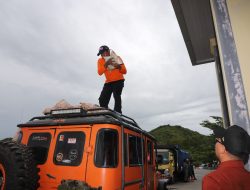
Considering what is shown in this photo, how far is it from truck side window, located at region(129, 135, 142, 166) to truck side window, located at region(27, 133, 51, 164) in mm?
1696

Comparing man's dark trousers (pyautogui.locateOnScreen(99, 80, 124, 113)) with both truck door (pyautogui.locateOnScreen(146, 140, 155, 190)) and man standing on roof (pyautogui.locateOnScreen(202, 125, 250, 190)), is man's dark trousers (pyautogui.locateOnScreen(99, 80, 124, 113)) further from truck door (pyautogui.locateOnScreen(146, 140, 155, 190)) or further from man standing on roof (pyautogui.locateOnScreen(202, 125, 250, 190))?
man standing on roof (pyautogui.locateOnScreen(202, 125, 250, 190))

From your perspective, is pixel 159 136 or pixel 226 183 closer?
pixel 226 183

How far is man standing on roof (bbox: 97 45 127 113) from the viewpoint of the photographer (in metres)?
7.68

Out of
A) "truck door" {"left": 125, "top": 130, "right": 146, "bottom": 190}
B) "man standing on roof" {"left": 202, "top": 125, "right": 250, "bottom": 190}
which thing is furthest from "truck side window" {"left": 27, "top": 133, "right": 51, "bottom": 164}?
"man standing on roof" {"left": 202, "top": 125, "right": 250, "bottom": 190}

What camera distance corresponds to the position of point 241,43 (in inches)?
130

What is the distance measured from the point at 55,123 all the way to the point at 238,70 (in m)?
3.83

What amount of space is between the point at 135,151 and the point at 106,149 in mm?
1181

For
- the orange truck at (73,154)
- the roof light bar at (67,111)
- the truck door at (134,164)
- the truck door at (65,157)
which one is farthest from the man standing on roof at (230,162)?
the roof light bar at (67,111)

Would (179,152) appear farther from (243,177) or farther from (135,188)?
(243,177)

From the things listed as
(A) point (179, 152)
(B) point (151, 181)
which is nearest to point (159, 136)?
(A) point (179, 152)

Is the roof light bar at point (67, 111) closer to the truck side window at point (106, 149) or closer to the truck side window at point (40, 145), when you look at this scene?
the truck side window at point (40, 145)

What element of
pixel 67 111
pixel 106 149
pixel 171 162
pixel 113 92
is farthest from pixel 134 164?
pixel 171 162

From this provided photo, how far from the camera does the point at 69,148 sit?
5.50 metres

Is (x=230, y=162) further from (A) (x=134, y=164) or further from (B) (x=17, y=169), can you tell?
(A) (x=134, y=164)
